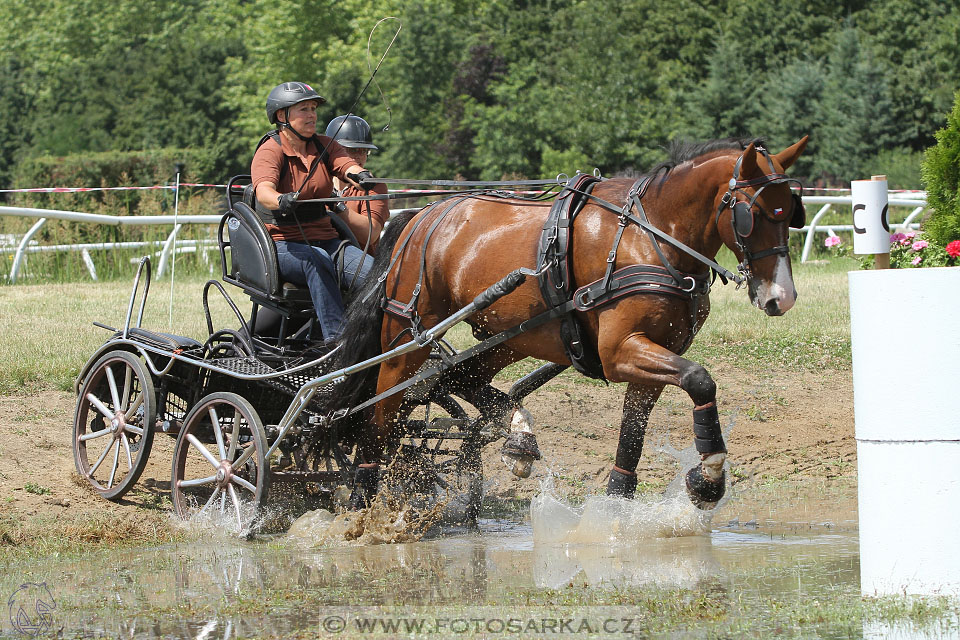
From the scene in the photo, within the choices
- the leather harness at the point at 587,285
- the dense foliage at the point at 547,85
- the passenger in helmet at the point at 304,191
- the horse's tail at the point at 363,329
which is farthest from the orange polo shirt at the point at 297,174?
the dense foliage at the point at 547,85

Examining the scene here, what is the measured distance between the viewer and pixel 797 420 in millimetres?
8188

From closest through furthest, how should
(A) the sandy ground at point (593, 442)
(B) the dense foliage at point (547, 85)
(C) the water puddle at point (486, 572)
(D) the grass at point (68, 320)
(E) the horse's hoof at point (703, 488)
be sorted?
1. (C) the water puddle at point (486, 572)
2. (E) the horse's hoof at point (703, 488)
3. (A) the sandy ground at point (593, 442)
4. (D) the grass at point (68, 320)
5. (B) the dense foliage at point (547, 85)

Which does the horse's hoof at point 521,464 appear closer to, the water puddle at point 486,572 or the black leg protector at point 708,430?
the water puddle at point 486,572

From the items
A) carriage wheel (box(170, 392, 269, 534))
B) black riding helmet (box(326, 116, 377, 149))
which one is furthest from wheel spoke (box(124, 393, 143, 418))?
black riding helmet (box(326, 116, 377, 149))

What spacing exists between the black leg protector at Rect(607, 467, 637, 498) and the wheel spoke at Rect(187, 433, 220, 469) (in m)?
2.07

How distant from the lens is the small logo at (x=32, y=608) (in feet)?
13.9

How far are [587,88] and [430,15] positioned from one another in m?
5.57

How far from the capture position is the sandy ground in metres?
6.87

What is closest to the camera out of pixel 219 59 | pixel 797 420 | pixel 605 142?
pixel 797 420

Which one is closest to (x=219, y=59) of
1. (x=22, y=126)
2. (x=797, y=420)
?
(x=22, y=126)

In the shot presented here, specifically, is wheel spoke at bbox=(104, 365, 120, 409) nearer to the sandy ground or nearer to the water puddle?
the sandy ground

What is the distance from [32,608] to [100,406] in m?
2.53

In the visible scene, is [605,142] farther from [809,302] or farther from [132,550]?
[132,550]

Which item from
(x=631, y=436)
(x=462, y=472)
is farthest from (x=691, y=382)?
(x=462, y=472)
